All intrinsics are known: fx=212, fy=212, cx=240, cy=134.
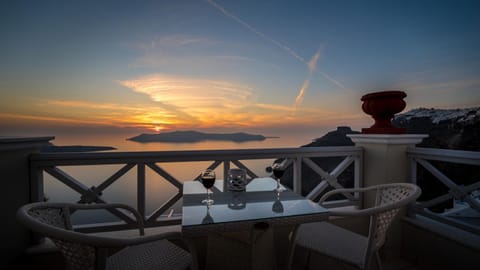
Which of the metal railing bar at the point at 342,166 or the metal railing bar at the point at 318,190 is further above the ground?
the metal railing bar at the point at 342,166

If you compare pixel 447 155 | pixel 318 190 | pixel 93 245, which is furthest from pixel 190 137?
pixel 447 155

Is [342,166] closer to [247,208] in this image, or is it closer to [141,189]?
[247,208]

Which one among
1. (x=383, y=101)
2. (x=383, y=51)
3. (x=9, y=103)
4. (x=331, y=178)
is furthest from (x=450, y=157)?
(x=9, y=103)

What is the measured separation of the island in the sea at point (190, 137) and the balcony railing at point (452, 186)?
5.38ft

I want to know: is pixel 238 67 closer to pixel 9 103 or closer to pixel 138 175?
pixel 138 175

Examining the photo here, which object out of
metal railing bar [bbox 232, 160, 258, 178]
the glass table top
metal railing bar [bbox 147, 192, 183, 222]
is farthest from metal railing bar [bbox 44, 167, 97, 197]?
metal railing bar [bbox 232, 160, 258, 178]

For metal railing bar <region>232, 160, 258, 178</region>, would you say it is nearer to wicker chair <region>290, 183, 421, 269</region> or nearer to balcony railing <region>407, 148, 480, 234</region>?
wicker chair <region>290, 183, 421, 269</region>

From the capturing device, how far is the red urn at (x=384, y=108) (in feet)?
7.25

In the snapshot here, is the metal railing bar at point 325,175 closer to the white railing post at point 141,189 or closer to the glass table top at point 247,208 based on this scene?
the glass table top at point 247,208

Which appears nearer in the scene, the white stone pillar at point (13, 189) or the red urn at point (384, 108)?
the white stone pillar at point (13, 189)

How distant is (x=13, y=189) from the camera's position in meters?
1.59

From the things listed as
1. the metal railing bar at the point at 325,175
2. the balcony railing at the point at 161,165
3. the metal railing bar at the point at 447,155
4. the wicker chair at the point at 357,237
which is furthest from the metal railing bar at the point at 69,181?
the metal railing bar at the point at 447,155

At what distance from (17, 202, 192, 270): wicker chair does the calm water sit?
0.50 metres

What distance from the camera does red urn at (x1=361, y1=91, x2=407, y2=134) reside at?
7.25ft
